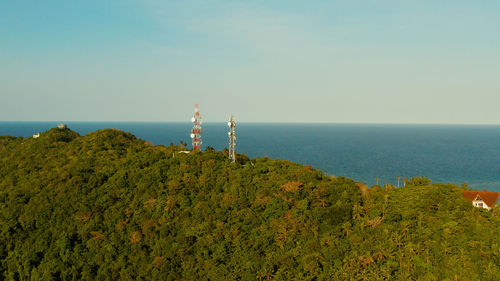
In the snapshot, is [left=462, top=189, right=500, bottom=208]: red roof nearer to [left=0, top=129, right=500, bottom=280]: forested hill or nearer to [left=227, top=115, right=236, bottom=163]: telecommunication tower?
[left=0, top=129, right=500, bottom=280]: forested hill

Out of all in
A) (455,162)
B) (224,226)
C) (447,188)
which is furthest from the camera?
(455,162)

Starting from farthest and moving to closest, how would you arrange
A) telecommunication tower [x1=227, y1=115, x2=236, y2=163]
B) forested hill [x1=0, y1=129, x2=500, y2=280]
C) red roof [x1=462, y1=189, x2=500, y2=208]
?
telecommunication tower [x1=227, y1=115, x2=236, y2=163]
red roof [x1=462, y1=189, x2=500, y2=208]
forested hill [x1=0, y1=129, x2=500, y2=280]

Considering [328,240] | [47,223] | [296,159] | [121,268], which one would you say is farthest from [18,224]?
[296,159]

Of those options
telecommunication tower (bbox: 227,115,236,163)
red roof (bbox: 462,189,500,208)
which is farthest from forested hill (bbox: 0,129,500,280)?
red roof (bbox: 462,189,500,208)

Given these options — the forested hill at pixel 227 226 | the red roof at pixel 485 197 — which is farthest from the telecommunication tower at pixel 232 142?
the red roof at pixel 485 197

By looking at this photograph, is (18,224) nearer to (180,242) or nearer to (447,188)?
(180,242)

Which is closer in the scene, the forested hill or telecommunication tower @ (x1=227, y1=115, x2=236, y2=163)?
the forested hill

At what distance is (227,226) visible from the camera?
5503cm

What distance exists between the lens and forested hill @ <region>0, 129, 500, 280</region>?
45.9 meters

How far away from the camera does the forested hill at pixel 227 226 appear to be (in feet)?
151

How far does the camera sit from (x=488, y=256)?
43.9 metres

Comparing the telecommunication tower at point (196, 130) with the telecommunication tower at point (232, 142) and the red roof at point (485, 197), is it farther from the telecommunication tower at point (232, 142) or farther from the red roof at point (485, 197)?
the red roof at point (485, 197)

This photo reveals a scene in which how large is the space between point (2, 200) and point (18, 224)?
10.4m

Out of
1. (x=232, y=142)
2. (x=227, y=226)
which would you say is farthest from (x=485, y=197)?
(x=232, y=142)
